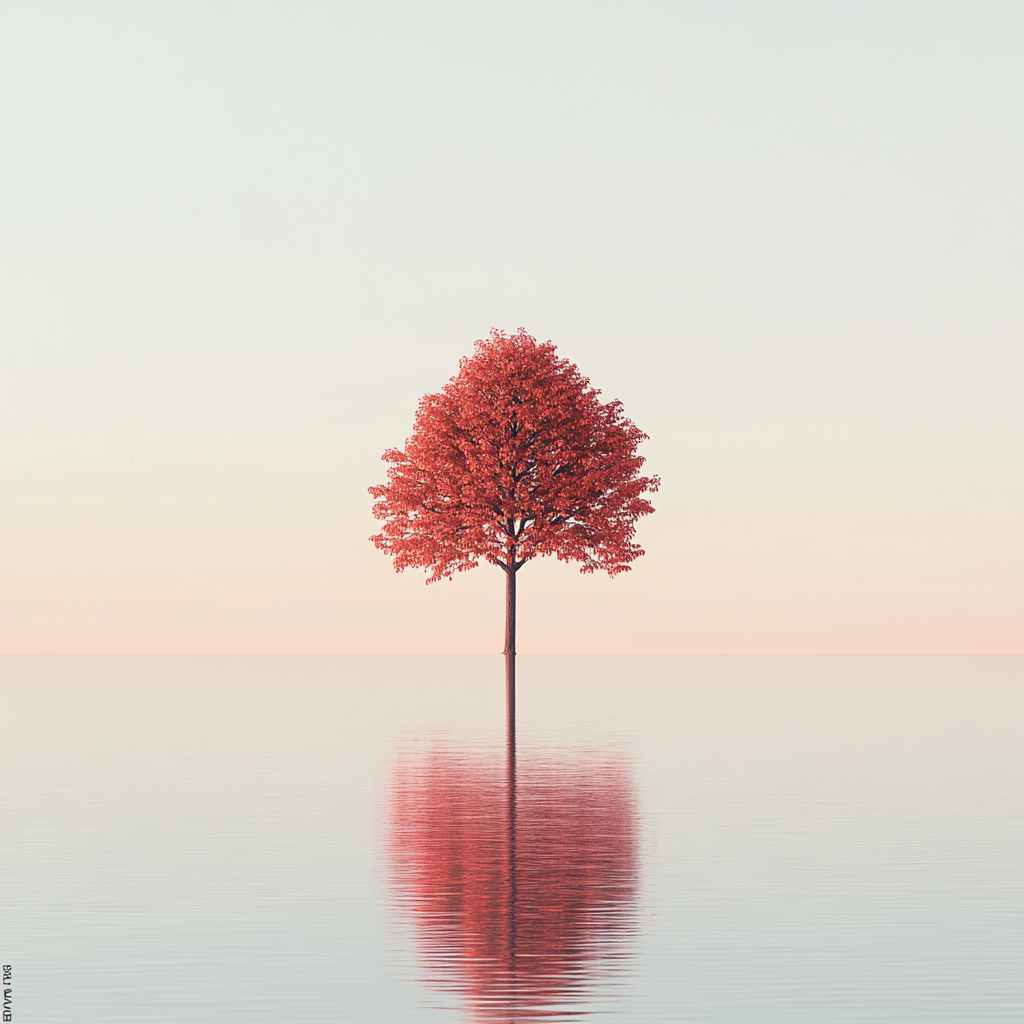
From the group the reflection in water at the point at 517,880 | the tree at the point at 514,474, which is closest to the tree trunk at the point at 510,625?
the tree at the point at 514,474

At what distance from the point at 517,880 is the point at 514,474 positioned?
173 feet

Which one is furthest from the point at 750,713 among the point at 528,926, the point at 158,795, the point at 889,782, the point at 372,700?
the point at 528,926

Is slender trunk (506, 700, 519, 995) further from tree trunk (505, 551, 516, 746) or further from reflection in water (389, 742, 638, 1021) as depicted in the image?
tree trunk (505, 551, 516, 746)

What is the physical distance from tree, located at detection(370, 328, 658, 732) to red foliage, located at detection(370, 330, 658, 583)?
0.05m

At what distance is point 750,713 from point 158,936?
132 ft

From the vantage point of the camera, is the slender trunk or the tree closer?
the slender trunk

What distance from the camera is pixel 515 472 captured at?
7025 centimetres

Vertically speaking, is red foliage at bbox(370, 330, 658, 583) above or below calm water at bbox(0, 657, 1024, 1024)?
above

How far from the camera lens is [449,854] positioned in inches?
782

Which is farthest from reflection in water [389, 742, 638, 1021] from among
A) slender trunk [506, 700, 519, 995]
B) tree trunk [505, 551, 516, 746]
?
tree trunk [505, 551, 516, 746]

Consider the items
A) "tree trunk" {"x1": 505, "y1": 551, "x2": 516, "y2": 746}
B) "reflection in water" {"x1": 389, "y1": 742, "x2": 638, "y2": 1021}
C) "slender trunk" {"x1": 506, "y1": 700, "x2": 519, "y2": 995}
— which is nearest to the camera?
"reflection in water" {"x1": 389, "y1": 742, "x2": 638, "y2": 1021}

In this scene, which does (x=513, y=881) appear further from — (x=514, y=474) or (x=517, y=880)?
(x=514, y=474)

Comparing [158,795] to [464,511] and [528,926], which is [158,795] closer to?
[528,926]

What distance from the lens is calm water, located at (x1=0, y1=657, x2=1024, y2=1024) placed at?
1306 centimetres
